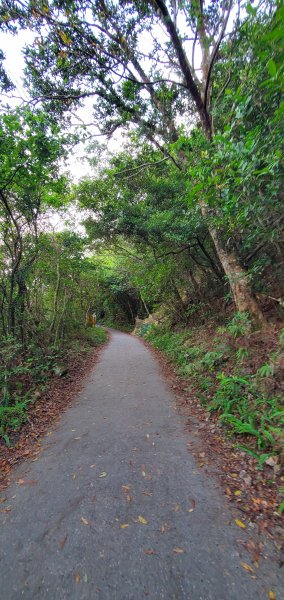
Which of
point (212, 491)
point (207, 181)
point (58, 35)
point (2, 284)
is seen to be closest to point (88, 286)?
point (2, 284)

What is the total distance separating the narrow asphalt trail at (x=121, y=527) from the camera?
6.06 ft

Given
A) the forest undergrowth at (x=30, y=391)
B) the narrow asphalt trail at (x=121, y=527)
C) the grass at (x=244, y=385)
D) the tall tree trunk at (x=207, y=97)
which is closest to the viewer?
the narrow asphalt trail at (x=121, y=527)

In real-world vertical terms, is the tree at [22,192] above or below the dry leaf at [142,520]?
above

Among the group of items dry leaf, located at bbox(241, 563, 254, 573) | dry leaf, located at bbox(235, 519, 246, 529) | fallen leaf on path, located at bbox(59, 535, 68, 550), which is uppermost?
fallen leaf on path, located at bbox(59, 535, 68, 550)

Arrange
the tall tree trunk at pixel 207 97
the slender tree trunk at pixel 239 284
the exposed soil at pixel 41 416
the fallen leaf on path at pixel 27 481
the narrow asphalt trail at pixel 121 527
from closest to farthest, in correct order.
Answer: the narrow asphalt trail at pixel 121 527, the fallen leaf on path at pixel 27 481, the exposed soil at pixel 41 416, the tall tree trunk at pixel 207 97, the slender tree trunk at pixel 239 284

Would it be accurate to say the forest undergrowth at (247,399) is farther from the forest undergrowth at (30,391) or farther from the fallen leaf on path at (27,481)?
the forest undergrowth at (30,391)

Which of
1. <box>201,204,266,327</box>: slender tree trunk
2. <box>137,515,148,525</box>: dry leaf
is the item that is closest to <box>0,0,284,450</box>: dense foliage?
<box>201,204,266,327</box>: slender tree trunk

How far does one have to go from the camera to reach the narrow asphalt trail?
1847mm

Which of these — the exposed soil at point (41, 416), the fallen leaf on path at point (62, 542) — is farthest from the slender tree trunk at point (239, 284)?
the fallen leaf on path at point (62, 542)

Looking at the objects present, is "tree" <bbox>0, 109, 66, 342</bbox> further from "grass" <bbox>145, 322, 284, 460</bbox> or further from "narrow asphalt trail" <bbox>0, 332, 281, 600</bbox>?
"grass" <bbox>145, 322, 284, 460</bbox>

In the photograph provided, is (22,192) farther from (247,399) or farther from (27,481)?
(247,399)

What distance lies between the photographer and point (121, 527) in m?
2.34

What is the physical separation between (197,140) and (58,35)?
3591mm

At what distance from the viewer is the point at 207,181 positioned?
11.1ft
